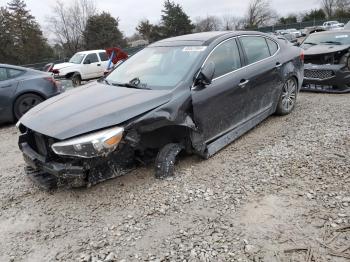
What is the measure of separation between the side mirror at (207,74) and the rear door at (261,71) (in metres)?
0.99

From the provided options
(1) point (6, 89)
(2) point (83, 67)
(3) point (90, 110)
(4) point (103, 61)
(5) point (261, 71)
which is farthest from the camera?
(4) point (103, 61)

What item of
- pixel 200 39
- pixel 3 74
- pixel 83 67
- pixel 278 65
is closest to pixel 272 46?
pixel 278 65

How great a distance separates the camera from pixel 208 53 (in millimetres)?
4273

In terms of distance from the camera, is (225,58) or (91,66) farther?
(91,66)

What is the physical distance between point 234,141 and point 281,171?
3.67 ft

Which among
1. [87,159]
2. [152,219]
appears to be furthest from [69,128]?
[152,219]

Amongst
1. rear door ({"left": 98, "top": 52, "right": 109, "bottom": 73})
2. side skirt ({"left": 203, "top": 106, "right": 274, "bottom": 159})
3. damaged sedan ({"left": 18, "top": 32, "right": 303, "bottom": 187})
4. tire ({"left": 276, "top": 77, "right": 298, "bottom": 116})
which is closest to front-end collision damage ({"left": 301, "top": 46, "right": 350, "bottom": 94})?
tire ({"left": 276, "top": 77, "right": 298, "bottom": 116})

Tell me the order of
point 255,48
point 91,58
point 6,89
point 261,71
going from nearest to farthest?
point 261,71
point 255,48
point 6,89
point 91,58

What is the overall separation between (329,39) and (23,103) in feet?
25.2

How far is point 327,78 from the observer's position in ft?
24.9

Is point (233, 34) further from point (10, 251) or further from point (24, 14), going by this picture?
point (24, 14)

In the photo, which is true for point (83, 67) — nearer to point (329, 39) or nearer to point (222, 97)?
point (329, 39)

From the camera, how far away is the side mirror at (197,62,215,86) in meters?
3.93

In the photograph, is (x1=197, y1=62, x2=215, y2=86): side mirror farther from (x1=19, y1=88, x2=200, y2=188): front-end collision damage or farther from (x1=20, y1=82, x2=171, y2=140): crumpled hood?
(x1=20, y1=82, x2=171, y2=140): crumpled hood
